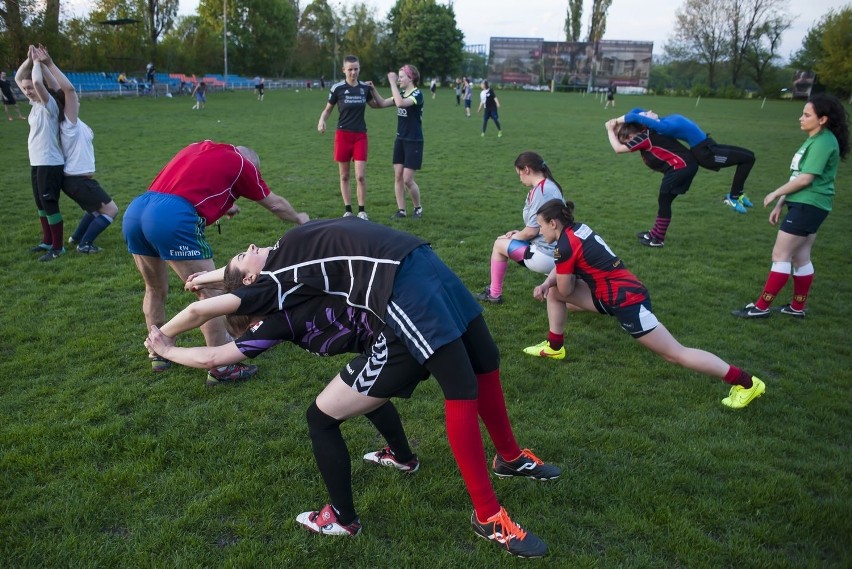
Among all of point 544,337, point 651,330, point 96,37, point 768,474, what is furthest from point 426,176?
point 96,37

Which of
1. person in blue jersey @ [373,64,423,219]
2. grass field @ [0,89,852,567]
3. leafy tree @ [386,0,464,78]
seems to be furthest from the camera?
leafy tree @ [386,0,464,78]

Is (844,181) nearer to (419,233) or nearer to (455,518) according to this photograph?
(419,233)

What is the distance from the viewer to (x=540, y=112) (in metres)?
32.1

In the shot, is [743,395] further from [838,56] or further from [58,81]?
[838,56]

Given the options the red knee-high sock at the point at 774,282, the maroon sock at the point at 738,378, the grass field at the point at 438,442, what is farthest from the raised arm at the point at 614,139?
the maroon sock at the point at 738,378

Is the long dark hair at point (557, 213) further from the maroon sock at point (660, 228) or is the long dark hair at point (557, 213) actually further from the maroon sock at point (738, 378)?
the maroon sock at point (660, 228)

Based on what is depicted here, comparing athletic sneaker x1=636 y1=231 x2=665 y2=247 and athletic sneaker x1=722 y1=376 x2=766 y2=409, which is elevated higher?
athletic sneaker x1=636 y1=231 x2=665 y2=247

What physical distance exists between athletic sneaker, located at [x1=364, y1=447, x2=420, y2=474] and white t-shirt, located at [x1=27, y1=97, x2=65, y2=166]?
5438 millimetres

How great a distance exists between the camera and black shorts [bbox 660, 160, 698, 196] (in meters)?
7.95

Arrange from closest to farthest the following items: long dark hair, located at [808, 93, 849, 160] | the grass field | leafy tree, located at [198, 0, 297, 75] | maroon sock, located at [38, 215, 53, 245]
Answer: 1. the grass field
2. long dark hair, located at [808, 93, 849, 160]
3. maroon sock, located at [38, 215, 53, 245]
4. leafy tree, located at [198, 0, 297, 75]

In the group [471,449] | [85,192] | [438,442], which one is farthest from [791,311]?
[85,192]

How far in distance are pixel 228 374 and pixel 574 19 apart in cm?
9143

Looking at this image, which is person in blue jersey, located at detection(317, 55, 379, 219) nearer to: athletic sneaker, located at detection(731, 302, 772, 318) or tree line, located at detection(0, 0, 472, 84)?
athletic sneaker, located at detection(731, 302, 772, 318)

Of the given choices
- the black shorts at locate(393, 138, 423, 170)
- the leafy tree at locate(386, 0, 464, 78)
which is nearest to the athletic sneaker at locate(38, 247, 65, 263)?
the black shorts at locate(393, 138, 423, 170)
